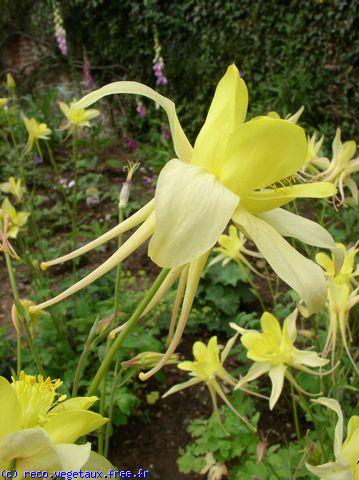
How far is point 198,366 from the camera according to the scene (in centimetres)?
140

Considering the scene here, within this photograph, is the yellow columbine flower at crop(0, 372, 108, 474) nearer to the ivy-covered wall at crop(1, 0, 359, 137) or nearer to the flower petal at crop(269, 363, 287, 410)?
the flower petal at crop(269, 363, 287, 410)

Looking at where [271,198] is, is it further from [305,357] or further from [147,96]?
[305,357]

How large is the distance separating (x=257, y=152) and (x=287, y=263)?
140mm

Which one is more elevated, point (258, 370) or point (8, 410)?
point (8, 410)

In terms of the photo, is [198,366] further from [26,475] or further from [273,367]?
[26,475]

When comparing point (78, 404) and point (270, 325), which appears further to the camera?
point (270, 325)

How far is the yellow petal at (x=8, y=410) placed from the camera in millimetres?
509

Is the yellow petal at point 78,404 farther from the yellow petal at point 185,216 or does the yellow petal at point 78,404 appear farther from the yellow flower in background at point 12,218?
the yellow flower in background at point 12,218

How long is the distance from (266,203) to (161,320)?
215cm

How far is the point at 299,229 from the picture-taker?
0.64 metres

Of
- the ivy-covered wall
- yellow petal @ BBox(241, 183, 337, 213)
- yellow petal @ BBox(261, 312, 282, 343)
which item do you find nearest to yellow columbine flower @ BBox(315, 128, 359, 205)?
yellow petal @ BBox(261, 312, 282, 343)

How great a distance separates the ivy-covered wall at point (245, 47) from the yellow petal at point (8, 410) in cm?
465

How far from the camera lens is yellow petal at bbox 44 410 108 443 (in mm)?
518

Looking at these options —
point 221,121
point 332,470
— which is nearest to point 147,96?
point 221,121
